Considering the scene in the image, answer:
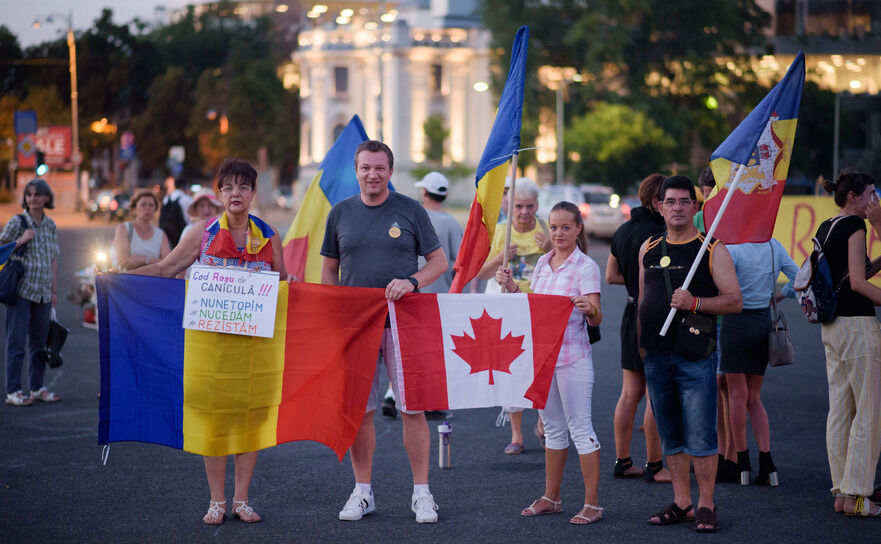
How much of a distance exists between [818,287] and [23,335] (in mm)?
7307

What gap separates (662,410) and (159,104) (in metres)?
84.8

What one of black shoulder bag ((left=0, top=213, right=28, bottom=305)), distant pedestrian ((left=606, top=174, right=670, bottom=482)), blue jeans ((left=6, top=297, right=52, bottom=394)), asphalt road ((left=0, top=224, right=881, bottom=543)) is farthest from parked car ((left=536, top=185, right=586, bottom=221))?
distant pedestrian ((left=606, top=174, right=670, bottom=482))

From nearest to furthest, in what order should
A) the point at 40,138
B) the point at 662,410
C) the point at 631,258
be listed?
the point at 662,410 → the point at 631,258 → the point at 40,138

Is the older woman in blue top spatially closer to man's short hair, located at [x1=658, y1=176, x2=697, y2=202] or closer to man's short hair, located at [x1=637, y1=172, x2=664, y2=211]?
man's short hair, located at [x1=637, y1=172, x2=664, y2=211]

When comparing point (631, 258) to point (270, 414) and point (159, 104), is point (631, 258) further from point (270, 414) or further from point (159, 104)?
point (159, 104)

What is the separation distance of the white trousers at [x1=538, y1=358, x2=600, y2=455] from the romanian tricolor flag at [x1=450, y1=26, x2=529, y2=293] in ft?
3.25

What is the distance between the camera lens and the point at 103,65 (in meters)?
86.1

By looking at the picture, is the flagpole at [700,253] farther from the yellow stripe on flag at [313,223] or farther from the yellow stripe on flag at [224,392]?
the yellow stripe on flag at [313,223]

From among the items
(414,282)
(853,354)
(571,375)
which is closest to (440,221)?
(414,282)

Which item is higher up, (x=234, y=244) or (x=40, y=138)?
(x=40, y=138)

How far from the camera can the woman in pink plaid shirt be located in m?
6.75

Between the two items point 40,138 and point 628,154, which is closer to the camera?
point 628,154

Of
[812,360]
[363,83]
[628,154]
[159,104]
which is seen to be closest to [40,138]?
[159,104]

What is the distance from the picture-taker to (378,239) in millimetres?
6801
